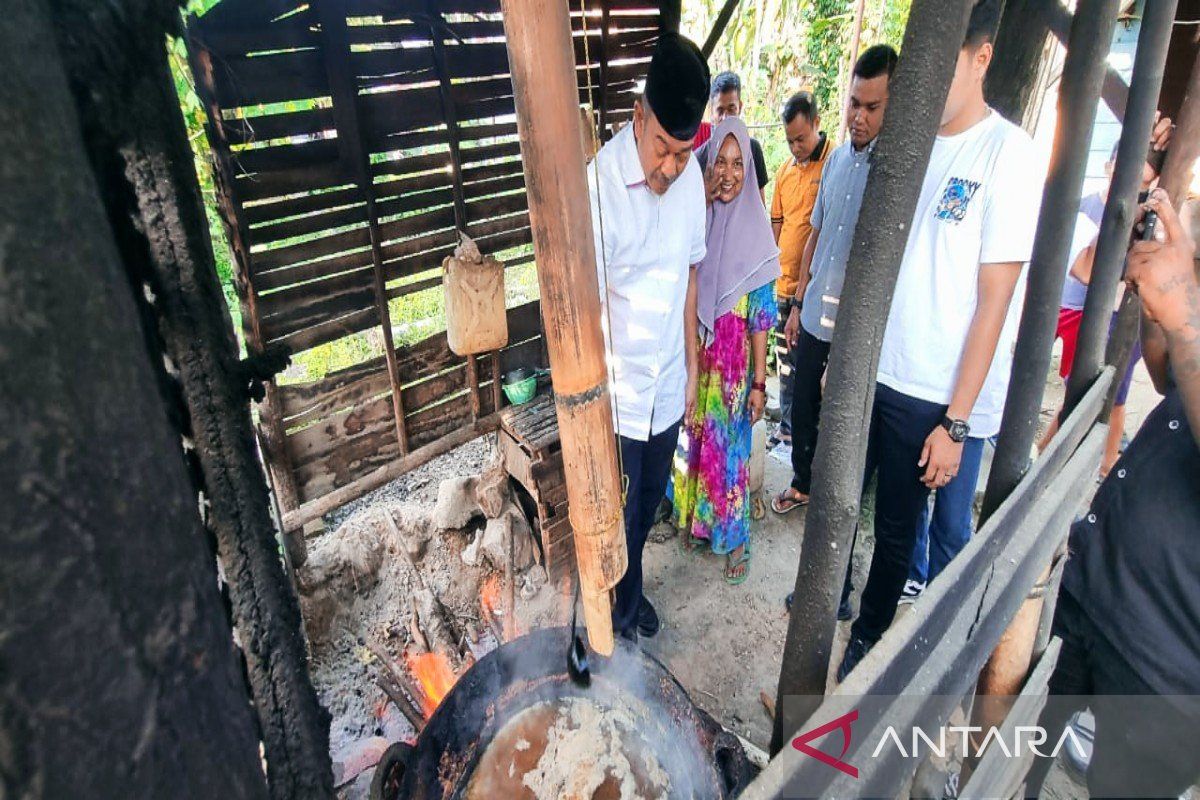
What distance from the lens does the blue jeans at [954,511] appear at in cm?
293

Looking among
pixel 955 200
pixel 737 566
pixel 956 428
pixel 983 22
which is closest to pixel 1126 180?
pixel 955 200

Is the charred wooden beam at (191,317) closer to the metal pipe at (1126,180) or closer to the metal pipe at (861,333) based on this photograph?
the metal pipe at (861,333)

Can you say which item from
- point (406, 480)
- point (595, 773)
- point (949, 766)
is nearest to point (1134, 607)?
point (949, 766)

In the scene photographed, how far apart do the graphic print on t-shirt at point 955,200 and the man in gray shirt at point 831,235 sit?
39cm

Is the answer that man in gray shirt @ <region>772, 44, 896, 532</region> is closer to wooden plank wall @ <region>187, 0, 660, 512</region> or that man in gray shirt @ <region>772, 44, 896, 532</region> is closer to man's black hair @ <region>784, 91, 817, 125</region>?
man's black hair @ <region>784, 91, 817, 125</region>

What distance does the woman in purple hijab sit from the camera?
10.8 feet

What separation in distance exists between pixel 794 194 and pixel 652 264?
10.7ft

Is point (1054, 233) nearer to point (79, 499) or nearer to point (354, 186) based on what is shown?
point (79, 499)

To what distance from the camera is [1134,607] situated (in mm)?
1854

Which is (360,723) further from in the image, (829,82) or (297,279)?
(829,82)

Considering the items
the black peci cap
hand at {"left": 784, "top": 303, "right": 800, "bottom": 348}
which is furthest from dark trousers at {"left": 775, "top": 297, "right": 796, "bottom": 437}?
the black peci cap

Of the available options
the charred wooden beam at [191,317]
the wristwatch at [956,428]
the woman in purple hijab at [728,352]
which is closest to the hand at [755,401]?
the woman in purple hijab at [728,352]

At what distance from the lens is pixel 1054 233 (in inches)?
67.3

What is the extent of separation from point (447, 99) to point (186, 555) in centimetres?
314
